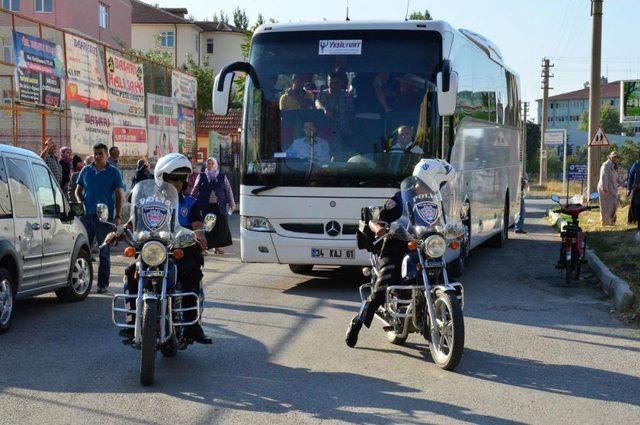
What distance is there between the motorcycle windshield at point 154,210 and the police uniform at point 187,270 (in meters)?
0.29

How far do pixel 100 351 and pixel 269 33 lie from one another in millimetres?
5713

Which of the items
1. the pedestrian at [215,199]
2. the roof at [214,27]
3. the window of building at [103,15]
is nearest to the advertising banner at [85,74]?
the pedestrian at [215,199]

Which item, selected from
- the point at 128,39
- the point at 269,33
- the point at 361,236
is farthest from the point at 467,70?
the point at 128,39

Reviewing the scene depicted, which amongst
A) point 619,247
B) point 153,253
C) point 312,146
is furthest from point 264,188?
point 619,247

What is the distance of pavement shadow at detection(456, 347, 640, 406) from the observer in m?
7.28

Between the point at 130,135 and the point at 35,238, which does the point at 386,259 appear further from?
the point at 130,135

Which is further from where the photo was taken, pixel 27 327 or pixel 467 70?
pixel 467 70

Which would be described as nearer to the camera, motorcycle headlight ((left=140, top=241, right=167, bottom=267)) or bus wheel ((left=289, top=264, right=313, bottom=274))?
motorcycle headlight ((left=140, top=241, right=167, bottom=267))

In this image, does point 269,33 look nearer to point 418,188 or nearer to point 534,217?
point 418,188

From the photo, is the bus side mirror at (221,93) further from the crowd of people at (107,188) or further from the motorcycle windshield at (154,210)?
the motorcycle windshield at (154,210)

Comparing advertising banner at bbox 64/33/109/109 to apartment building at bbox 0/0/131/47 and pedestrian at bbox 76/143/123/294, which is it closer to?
pedestrian at bbox 76/143/123/294

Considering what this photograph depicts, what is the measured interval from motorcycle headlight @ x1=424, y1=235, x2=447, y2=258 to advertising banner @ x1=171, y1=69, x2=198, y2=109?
22.1 meters

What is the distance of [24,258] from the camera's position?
10266 millimetres

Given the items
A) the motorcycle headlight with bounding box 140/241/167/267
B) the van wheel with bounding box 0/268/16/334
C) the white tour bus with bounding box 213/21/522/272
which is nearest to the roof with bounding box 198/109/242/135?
the white tour bus with bounding box 213/21/522/272
